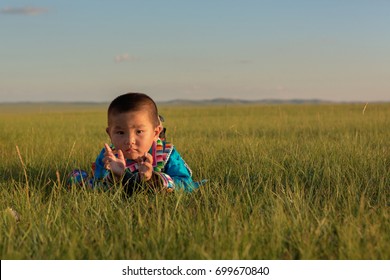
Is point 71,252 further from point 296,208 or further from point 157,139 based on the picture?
point 157,139

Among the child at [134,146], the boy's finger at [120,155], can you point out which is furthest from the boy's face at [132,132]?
the boy's finger at [120,155]

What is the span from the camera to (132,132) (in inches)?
135

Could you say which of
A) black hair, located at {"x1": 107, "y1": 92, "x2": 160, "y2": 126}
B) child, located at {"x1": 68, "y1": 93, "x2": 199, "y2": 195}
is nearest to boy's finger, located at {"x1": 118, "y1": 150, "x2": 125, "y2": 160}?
child, located at {"x1": 68, "y1": 93, "x2": 199, "y2": 195}

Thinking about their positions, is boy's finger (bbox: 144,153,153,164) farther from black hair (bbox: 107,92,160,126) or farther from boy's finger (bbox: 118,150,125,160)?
black hair (bbox: 107,92,160,126)

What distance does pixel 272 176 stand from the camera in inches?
152

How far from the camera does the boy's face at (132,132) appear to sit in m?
3.39

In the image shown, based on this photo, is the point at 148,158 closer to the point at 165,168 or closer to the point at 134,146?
the point at 134,146

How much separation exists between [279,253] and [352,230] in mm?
445

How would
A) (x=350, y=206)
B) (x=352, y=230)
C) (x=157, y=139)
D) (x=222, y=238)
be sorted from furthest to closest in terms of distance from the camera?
1. (x=157, y=139)
2. (x=350, y=206)
3. (x=352, y=230)
4. (x=222, y=238)

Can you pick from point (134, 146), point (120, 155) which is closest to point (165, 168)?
point (134, 146)

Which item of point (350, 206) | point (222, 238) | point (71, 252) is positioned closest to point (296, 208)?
point (350, 206)

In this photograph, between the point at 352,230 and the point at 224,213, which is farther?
the point at 224,213

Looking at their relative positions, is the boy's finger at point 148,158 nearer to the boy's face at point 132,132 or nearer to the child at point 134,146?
the child at point 134,146

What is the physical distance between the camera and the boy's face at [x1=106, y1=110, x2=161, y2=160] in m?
3.39
